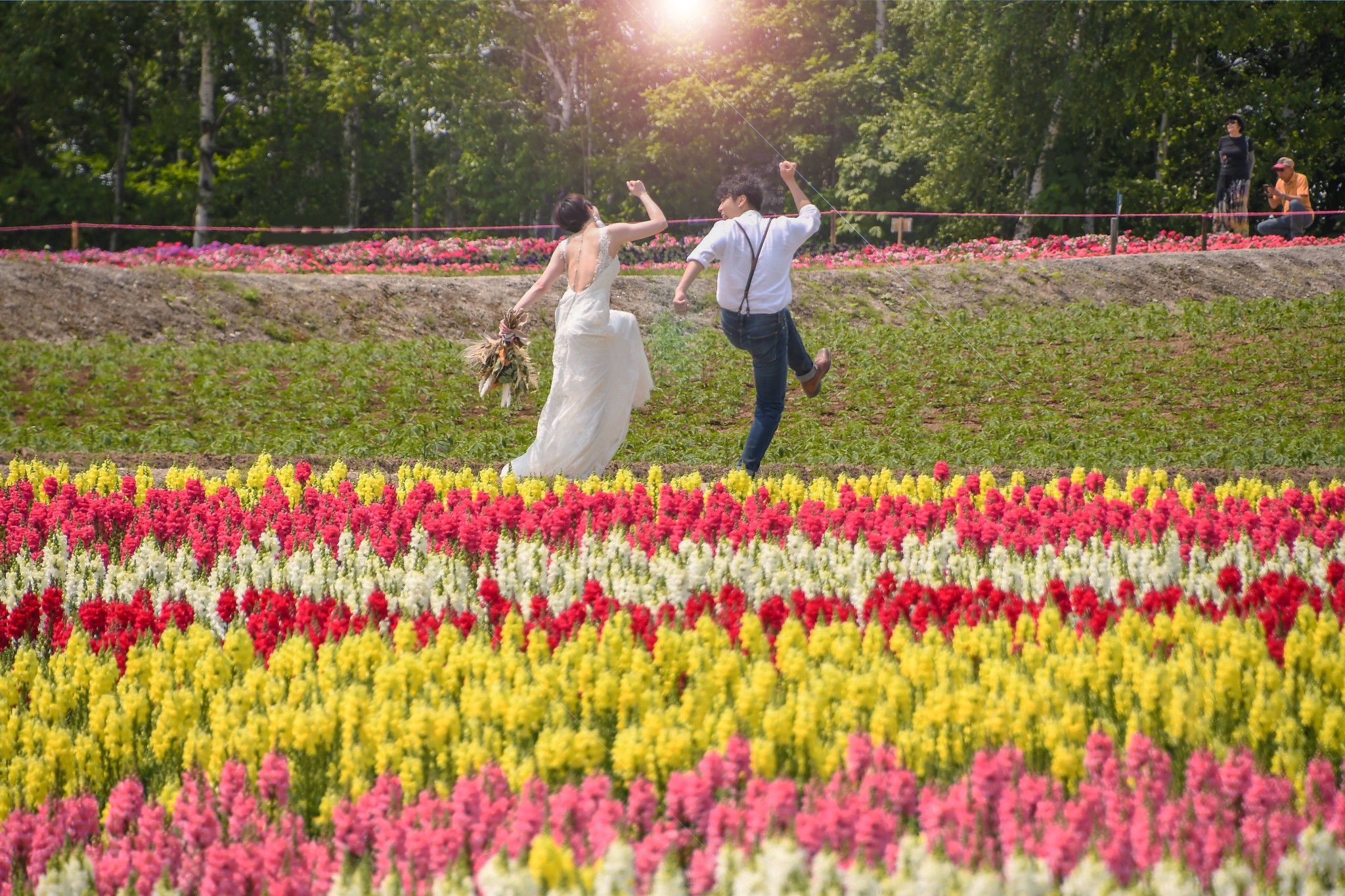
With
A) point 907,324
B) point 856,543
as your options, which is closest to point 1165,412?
point 907,324

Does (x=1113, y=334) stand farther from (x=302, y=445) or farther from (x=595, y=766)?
(x=595, y=766)

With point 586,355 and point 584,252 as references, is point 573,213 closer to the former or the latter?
point 584,252

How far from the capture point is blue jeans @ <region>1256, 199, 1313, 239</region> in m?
21.0

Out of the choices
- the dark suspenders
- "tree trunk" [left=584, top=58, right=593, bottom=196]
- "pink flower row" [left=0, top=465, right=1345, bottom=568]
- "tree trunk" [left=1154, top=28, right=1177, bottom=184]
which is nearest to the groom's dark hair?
the dark suspenders

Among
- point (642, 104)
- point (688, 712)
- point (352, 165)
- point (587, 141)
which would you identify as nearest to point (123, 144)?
point (352, 165)

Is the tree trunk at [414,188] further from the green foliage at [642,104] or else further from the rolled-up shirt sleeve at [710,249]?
the rolled-up shirt sleeve at [710,249]

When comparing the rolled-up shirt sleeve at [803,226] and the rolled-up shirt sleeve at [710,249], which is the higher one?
the rolled-up shirt sleeve at [803,226]

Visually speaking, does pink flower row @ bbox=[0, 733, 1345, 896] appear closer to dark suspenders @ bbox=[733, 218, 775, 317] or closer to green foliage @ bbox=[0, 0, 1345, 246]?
dark suspenders @ bbox=[733, 218, 775, 317]

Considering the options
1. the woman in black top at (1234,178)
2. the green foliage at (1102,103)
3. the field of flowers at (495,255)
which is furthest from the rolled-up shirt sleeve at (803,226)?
the green foliage at (1102,103)

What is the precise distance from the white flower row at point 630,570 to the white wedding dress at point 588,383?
209 centimetres

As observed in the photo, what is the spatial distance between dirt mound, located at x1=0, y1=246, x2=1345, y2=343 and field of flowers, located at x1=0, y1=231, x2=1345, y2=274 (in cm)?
129

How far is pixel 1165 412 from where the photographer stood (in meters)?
12.3

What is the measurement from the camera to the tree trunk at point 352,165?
38469mm

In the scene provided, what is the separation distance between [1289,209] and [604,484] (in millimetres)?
Result: 17574
